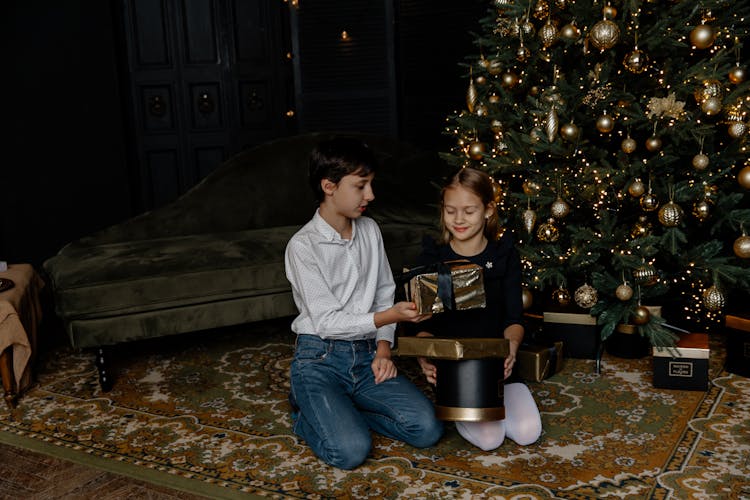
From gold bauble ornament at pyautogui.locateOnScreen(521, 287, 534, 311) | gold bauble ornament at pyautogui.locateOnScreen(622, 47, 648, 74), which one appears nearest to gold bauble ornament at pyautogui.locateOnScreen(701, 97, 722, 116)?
gold bauble ornament at pyautogui.locateOnScreen(622, 47, 648, 74)

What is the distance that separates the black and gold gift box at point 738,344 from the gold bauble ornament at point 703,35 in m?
1.10

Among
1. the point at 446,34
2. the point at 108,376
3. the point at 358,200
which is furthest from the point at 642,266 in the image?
the point at 446,34

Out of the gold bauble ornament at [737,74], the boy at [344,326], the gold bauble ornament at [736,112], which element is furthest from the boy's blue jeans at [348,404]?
the gold bauble ornament at [737,74]

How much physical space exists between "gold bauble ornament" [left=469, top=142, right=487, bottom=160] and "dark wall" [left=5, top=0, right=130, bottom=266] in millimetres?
3292

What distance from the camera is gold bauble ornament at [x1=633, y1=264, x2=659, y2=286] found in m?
2.74

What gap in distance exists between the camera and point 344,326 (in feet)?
7.34

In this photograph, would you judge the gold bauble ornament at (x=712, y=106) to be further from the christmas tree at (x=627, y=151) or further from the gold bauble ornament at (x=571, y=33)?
the gold bauble ornament at (x=571, y=33)

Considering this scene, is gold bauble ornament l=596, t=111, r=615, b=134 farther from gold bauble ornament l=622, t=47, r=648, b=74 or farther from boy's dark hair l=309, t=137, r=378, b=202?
boy's dark hair l=309, t=137, r=378, b=202

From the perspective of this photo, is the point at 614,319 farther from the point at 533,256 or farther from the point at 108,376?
the point at 108,376

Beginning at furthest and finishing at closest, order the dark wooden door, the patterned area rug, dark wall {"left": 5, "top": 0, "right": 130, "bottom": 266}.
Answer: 1. the dark wooden door
2. dark wall {"left": 5, "top": 0, "right": 130, "bottom": 266}
3. the patterned area rug

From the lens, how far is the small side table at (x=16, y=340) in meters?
2.70

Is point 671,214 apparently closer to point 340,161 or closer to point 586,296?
point 586,296

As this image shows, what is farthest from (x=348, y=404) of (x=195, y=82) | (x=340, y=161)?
(x=195, y=82)

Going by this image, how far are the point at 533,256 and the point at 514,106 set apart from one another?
0.68 m
